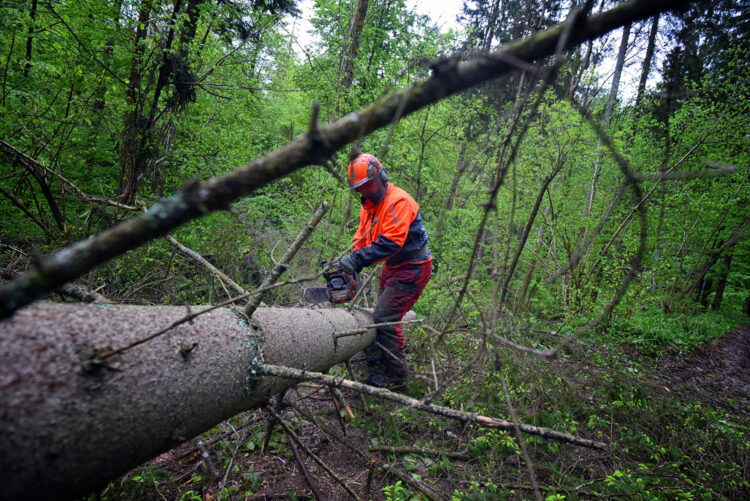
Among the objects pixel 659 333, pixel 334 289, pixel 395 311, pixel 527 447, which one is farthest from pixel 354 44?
pixel 659 333

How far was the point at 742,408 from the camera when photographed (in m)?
3.74

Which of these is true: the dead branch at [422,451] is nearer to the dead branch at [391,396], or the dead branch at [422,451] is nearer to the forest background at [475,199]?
the forest background at [475,199]

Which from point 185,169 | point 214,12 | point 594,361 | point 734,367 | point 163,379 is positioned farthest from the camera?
point 734,367

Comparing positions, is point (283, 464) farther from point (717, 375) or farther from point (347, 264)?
point (717, 375)

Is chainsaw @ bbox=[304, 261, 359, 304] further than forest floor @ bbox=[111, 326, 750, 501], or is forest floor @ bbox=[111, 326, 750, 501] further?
chainsaw @ bbox=[304, 261, 359, 304]

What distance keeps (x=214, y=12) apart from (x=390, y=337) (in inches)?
177

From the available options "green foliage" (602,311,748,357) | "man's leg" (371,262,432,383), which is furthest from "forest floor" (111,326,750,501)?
"green foliage" (602,311,748,357)

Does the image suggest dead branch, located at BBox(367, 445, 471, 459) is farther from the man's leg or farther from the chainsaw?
the chainsaw

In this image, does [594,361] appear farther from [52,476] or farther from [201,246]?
[201,246]

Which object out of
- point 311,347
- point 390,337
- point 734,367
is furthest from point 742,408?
point 311,347

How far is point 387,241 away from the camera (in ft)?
9.97

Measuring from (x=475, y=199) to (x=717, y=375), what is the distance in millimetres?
4819

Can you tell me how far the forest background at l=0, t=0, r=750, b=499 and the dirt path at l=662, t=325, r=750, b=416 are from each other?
0.32 ft

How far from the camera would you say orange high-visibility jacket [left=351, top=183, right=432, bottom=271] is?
3041 mm
